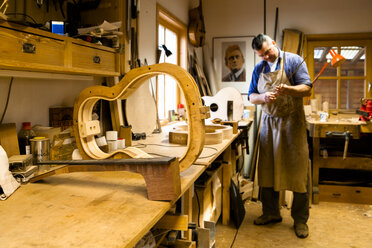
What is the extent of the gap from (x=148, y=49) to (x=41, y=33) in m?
1.86

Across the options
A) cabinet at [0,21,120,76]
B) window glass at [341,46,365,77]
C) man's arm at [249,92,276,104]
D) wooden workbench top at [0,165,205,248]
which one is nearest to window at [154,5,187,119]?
man's arm at [249,92,276,104]

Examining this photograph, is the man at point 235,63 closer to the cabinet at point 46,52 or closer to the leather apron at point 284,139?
the leather apron at point 284,139

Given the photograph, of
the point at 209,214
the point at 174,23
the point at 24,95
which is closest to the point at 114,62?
the point at 24,95

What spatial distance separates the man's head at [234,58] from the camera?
5211mm

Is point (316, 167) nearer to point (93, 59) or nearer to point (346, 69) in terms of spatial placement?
point (346, 69)

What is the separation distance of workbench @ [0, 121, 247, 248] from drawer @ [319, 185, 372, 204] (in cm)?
298

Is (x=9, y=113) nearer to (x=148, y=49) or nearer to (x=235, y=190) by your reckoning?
(x=148, y=49)

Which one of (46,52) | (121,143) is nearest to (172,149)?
(121,143)

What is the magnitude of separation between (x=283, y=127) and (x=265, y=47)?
73cm

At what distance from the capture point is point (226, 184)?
3164 mm

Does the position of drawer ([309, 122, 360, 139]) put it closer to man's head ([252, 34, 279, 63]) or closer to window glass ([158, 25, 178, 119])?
man's head ([252, 34, 279, 63])

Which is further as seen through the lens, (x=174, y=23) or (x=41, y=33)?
(x=174, y=23)

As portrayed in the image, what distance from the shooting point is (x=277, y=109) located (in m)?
2.94

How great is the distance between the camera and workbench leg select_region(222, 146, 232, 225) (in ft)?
10.3
